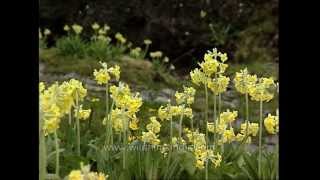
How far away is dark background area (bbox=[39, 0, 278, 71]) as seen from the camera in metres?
3.20

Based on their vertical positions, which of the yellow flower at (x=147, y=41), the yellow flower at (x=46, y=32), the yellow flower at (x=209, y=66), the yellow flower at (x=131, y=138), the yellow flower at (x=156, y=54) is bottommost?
the yellow flower at (x=131, y=138)

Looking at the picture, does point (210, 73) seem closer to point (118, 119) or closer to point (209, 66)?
point (209, 66)

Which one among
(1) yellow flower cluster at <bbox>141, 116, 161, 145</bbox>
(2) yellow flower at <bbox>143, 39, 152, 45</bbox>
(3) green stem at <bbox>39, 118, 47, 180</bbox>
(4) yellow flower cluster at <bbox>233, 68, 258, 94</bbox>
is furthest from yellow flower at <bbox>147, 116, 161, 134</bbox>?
(2) yellow flower at <bbox>143, 39, 152, 45</bbox>

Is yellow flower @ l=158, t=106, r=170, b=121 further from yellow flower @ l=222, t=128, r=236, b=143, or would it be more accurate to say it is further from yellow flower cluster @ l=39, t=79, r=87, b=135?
yellow flower cluster @ l=39, t=79, r=87, b=135

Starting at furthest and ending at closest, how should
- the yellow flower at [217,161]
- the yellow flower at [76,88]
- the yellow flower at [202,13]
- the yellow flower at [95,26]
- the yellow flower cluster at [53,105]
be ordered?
the yellow flower at [95,26]
the yellow flower at [202,13]
the yellow flower at [217,161]
the yellow flower at [76,88]
the yellow flower cluster at [53,105]

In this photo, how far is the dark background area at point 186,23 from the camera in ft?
10.5

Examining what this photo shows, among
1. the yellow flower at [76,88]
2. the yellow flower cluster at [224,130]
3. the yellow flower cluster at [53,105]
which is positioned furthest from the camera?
the yellow flower cluster at [224,130]

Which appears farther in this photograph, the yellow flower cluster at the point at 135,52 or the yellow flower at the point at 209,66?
the yellow flower cluster at the point at 135,52

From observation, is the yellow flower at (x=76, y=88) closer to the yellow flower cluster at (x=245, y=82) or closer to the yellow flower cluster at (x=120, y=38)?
the yellow flower cluster at (x=245, y=82)

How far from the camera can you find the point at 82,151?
1.99m

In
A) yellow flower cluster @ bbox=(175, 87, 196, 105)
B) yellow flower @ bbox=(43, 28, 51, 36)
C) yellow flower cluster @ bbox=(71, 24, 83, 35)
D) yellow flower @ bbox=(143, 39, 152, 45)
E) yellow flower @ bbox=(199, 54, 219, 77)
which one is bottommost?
yellow flower cluster @ bbox=(175, 87, 196, 105)

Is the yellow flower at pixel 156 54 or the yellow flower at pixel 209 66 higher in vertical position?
the yellow flower at pixel 156 54

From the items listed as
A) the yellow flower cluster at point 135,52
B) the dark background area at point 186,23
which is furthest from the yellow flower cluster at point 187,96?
the yellow flower cluster at point 135,52

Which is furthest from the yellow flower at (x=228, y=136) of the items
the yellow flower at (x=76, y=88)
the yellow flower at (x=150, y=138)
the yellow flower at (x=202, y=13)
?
the yellow flower at (x=202, y=13)
